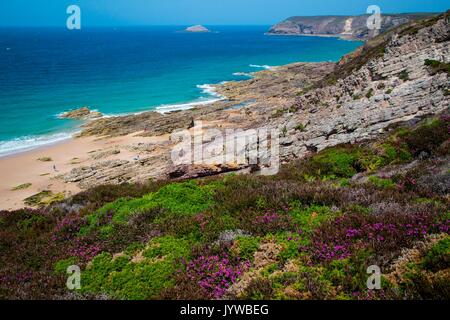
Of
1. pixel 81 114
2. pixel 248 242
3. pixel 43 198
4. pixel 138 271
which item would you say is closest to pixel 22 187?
pixel 43 198

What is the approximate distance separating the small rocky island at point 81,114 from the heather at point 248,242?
161 feet

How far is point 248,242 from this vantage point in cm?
782

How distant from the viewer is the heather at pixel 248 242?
20.5ft

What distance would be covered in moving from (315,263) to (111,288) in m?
4.22

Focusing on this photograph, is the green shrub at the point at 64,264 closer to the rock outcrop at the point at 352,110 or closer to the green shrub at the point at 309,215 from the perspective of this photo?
the green shrub at the point at 309,215

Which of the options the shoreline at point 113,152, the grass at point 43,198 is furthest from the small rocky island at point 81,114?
the grass at point 43,198

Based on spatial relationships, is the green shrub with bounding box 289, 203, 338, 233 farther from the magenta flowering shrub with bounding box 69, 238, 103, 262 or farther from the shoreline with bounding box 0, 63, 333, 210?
the shoreline with bounding box 0, 63, 333, 210

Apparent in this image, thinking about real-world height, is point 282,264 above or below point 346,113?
below

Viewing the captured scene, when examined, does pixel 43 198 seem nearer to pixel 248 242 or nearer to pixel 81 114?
pixel 248 242
